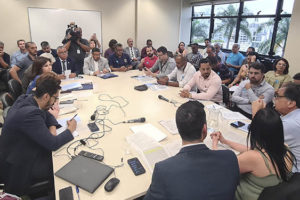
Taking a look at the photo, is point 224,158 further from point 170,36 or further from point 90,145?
point 170,36

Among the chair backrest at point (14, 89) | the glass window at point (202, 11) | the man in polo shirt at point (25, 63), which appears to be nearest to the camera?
the chair backrest at point (14, 89)

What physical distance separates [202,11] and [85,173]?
7822 millimetres

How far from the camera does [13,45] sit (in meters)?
5.66

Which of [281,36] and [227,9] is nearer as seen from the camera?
[281,36]

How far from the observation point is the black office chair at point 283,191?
1.11 meters

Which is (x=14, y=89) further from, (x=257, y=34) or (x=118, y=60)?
(x=257, y=34)

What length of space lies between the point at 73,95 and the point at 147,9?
5323 millimetres

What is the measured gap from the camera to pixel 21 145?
1521 millimetres

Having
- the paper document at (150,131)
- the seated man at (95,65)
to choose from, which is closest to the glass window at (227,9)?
the seated man at (95,65)

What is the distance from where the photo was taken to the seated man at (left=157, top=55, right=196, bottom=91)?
11.6 ft

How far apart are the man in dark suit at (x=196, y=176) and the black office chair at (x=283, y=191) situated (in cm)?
26

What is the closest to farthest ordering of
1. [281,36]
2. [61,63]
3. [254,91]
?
[254,91]
[61,63]
[281,36]

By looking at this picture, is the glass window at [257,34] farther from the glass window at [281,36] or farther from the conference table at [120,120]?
the conference table at [120,120]

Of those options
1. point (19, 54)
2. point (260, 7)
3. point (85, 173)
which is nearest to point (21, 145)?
point (85, 173)
